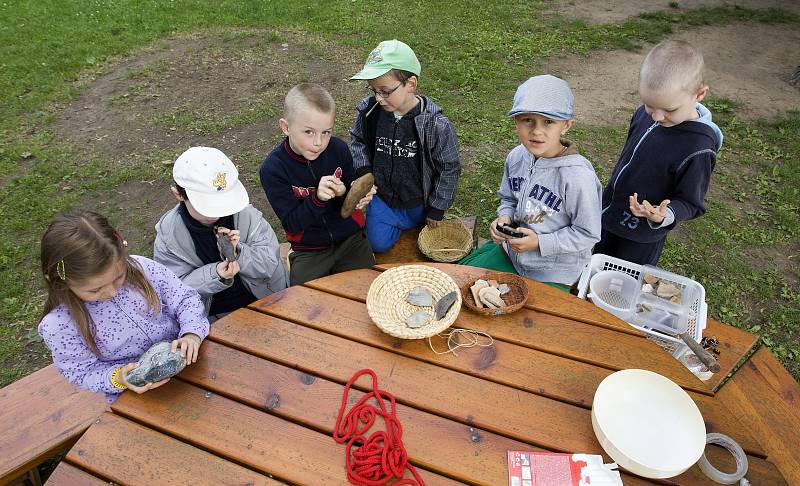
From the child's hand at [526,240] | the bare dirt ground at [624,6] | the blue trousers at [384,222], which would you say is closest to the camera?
the child's hand at [526,240]

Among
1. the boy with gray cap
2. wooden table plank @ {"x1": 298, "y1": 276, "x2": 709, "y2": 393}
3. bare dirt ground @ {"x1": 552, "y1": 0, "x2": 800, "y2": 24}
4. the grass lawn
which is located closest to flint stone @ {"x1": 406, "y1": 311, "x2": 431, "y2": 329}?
wooden table plank @ {"x1": 298, "y1": 276, "x2": 709, "y2": 393}

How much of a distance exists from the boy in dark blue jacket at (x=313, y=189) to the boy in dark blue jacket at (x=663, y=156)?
1.49 metres

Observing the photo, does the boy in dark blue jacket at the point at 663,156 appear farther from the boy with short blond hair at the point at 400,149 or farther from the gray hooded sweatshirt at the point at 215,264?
the gray hooded sweatshirt at the point at 215,264

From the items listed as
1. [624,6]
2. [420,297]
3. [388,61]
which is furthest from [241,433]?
[624,6]

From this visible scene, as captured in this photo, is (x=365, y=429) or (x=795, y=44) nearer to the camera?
(x=365, y=429)

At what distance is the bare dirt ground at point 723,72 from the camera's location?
540 cm

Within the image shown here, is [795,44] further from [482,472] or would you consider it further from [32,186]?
[32,186]

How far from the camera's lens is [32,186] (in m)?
4.30

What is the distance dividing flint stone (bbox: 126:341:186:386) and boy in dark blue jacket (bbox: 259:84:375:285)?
3.90ft

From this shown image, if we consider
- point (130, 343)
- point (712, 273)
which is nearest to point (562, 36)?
point (712, 273)

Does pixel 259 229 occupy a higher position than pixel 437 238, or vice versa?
pixel 259 229

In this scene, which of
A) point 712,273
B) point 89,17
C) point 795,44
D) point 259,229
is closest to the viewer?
point 259,229

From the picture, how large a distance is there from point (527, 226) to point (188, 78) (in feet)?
17.1

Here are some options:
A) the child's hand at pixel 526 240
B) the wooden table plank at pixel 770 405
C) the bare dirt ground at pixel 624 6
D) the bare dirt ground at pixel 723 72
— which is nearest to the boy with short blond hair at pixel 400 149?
the child's hand at pixel 526 240
